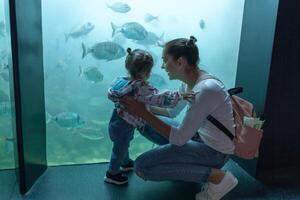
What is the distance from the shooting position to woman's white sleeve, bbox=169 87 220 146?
5.68ft

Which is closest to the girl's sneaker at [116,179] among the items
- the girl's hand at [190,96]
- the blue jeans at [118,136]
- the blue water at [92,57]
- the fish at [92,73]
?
the blue jeans at [118,136]

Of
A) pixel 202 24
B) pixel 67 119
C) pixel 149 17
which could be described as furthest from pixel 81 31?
pixel 202 24

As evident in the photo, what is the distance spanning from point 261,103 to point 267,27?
0.48 m

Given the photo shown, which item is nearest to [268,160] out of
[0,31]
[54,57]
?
[54,57]

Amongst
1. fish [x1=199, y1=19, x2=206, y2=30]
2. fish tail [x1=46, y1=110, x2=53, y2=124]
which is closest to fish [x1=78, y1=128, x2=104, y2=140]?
fish tail [x1=46, y1=110, x2=53, y2=124]

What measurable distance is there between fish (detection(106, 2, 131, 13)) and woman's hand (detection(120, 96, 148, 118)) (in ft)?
2.10

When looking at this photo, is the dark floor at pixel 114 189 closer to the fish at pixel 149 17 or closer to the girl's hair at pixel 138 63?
the girl's hair at pixel 138 63

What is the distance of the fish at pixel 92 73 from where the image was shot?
2211 mm

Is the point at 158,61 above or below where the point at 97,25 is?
below

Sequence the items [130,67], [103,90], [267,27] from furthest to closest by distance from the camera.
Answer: [103,90], [267,27], [130,67]

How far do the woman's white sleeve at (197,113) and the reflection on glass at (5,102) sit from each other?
94cm

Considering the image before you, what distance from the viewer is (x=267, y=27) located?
2127mm

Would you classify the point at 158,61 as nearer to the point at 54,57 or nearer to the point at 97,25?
the point at 97,25

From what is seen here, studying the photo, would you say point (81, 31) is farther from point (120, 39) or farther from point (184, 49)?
point (184, 49)
